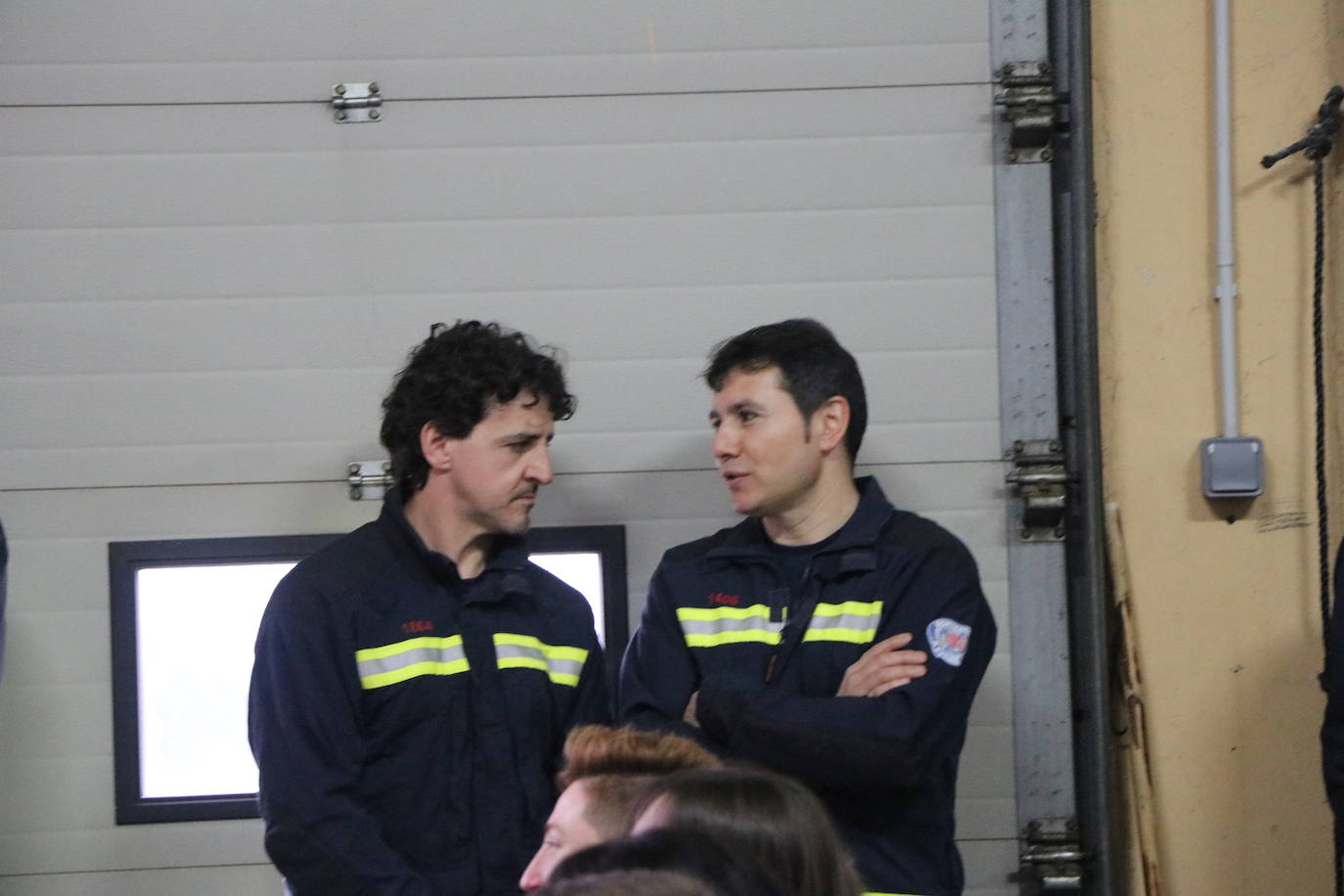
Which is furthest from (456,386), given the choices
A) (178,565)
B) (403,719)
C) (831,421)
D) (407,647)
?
(178,565)

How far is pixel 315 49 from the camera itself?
372 cm

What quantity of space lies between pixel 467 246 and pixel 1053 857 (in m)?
2.21

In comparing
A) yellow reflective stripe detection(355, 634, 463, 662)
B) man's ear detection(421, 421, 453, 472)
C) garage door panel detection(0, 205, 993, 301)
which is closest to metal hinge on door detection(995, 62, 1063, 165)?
garage door panel detection(0, 205, 993, 301)

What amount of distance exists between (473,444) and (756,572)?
66 centimetres

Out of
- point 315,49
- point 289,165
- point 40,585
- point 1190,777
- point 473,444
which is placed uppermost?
point 315,49

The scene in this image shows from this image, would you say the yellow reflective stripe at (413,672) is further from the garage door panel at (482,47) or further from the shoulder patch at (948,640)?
the garage door panel at (482,47)

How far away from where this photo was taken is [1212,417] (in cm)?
369

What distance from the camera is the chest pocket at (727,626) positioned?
296cm

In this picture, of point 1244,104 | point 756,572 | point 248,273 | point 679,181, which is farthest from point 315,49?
point 1244,104

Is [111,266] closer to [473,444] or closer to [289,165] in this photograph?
[289,165]

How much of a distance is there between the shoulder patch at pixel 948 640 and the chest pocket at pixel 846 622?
0.40ft

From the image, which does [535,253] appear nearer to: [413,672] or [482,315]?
[482,315]

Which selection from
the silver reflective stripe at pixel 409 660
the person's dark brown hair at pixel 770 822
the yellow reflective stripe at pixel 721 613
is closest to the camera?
the person's dark brown hair at pixel 770 822

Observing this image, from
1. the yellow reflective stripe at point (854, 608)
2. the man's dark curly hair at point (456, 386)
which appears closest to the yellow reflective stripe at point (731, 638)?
the yellow reflective stripe at point (854, 608)
